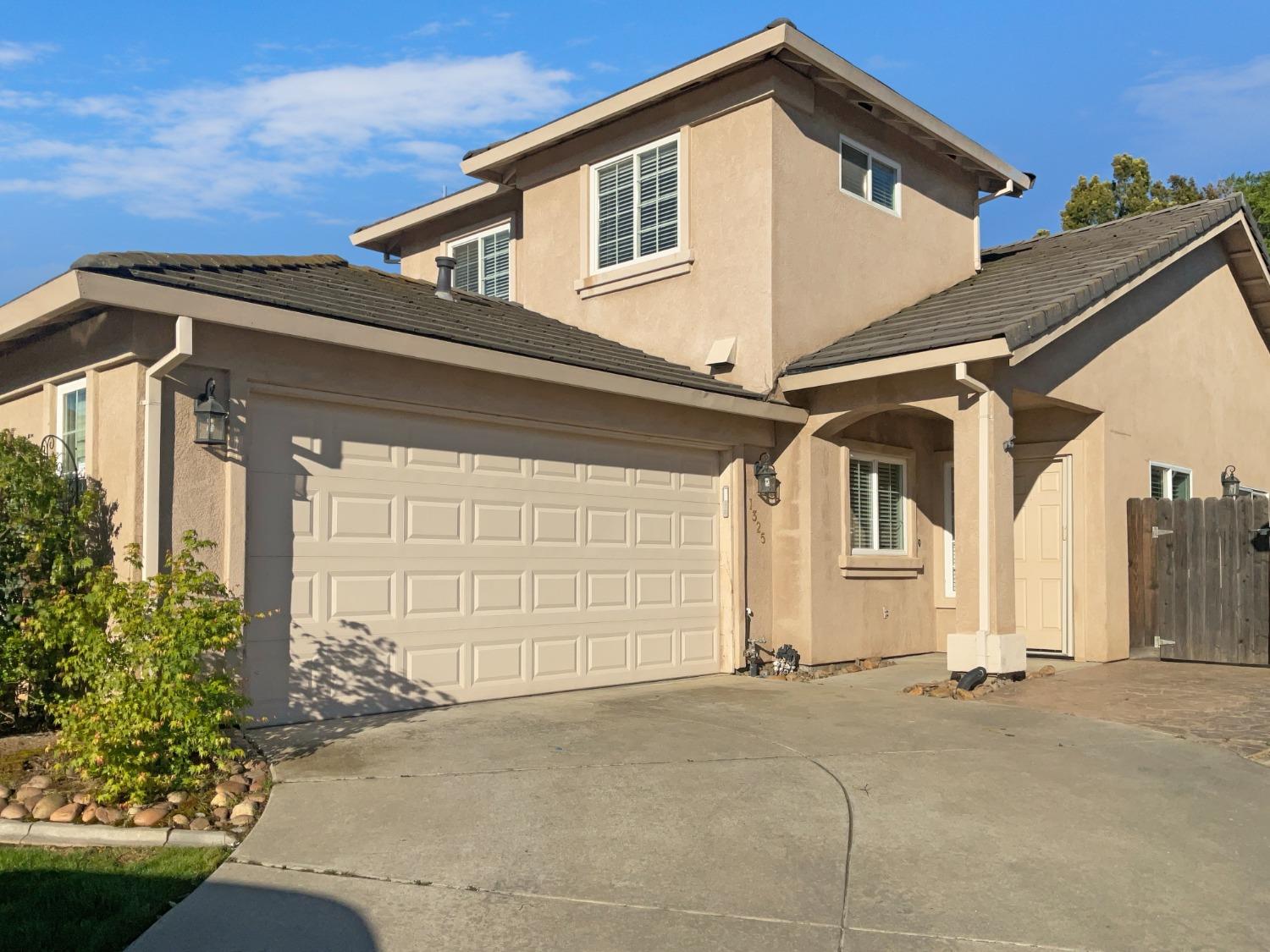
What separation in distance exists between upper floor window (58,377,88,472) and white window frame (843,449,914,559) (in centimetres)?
735

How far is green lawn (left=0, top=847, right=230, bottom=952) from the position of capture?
13.4 feet

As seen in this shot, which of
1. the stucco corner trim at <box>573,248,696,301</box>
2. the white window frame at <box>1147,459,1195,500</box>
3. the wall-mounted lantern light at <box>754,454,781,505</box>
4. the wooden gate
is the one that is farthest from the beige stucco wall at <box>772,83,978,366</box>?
the wooden gate

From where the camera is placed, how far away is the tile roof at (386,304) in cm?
756

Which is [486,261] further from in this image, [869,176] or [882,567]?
[882,567]

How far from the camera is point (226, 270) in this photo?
27.9 feet

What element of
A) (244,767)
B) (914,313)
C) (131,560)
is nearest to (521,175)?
(914,313)

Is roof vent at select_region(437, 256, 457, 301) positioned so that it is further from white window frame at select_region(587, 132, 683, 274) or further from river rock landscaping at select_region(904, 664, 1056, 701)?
river rock landscaping at select_region(904, 664, 1056, 701)

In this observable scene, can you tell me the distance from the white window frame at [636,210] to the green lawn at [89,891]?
8.84 meters

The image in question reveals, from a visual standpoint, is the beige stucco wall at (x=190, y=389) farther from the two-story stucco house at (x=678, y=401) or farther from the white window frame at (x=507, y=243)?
the white window frame at (x=507, y=243)

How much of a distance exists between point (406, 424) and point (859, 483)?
5567 mm

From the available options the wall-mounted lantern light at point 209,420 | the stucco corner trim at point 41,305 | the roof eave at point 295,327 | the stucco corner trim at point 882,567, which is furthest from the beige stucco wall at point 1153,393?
the stucco corner trim at point 41,305

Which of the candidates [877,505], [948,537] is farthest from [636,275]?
[948,537]

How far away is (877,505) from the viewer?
12.4 metres

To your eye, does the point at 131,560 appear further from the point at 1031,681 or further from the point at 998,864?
the point at 1031,681
